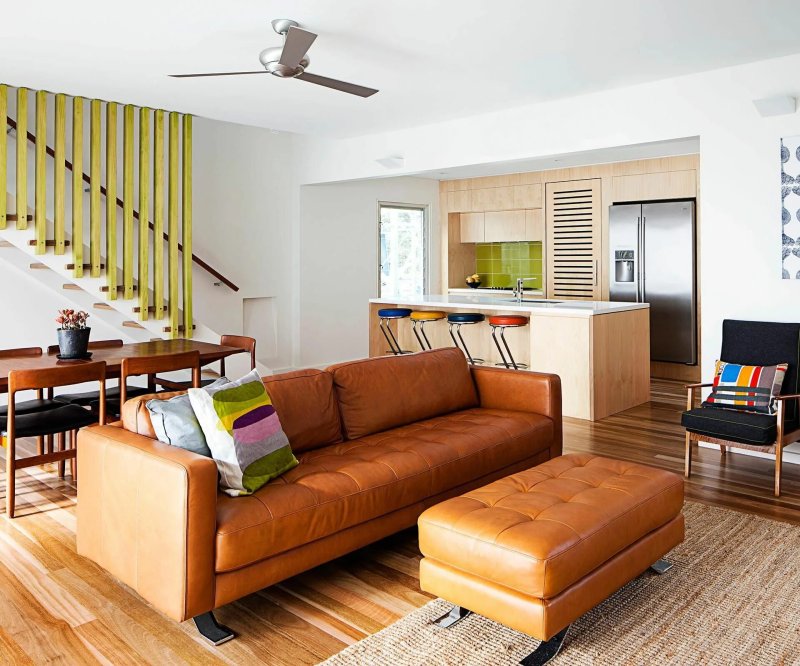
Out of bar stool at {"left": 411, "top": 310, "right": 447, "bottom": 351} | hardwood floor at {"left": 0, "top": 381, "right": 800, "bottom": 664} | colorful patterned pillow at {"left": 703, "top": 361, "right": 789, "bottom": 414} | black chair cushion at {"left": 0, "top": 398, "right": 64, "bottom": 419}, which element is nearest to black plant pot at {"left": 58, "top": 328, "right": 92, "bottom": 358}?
black chair cushion at {"left": 0, "top": 398, "right": 64, "bottom": 419}

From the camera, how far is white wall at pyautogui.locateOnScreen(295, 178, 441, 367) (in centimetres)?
852

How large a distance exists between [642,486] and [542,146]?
400cm

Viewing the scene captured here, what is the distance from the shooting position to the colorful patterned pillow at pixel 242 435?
2.67m

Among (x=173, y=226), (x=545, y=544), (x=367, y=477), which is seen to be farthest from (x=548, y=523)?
(x=173, y=226)

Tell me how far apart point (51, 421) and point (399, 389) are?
6.29ft

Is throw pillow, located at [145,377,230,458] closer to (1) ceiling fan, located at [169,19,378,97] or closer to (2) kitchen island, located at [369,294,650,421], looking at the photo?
(1) ceiling fan, located at [169,19,378,97]

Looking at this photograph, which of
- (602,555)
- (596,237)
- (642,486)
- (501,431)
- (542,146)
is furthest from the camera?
(596,237)

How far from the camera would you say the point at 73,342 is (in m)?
4.40

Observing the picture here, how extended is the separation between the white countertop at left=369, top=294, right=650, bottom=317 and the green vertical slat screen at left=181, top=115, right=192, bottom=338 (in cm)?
205

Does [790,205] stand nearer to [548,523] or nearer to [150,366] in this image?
[548,523]

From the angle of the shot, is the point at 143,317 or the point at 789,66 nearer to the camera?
the point at 789,66

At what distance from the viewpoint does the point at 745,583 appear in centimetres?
287

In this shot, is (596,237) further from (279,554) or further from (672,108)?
(279,554)

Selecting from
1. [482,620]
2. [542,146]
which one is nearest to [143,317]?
[542,146]
